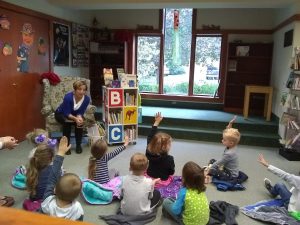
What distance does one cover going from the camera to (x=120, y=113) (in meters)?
4.76

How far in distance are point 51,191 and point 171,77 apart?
5.29m

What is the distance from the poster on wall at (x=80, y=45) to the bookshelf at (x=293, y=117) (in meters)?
4.20

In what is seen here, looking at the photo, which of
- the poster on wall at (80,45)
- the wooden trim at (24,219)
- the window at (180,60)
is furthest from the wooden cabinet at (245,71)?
the wooden trim at (24,219)

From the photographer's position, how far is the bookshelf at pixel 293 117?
431 cm

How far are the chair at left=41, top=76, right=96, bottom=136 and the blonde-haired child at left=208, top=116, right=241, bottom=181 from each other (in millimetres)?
2225

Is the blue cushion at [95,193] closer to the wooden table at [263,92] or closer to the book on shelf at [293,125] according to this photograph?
the book on shelf at [293,125]

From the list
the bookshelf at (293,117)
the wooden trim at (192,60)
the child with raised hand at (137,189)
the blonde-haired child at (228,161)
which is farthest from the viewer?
the wooden trim at (192,60)

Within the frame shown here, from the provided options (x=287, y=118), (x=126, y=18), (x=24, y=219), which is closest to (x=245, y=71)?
(x=287, y=118)

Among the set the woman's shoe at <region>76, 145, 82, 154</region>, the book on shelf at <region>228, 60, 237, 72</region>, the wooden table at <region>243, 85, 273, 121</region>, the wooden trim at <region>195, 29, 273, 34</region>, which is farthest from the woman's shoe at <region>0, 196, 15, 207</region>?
the wooden trim at <region>195, 29, 273, 34</region>

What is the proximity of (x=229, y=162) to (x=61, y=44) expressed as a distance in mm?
4032

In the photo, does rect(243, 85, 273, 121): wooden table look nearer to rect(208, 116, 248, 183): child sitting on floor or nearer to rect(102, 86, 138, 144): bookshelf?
rect(102, 86, 138, 144): bookshelf

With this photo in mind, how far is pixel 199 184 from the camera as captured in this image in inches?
86.4

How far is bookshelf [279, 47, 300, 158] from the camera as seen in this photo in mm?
4309

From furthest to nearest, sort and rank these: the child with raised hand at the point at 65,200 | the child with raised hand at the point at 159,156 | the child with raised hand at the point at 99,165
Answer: the child with raised hand at the point at 159,156, the child with raised hand at the point at 99,165, the child with raised hand at the point at 65,200
